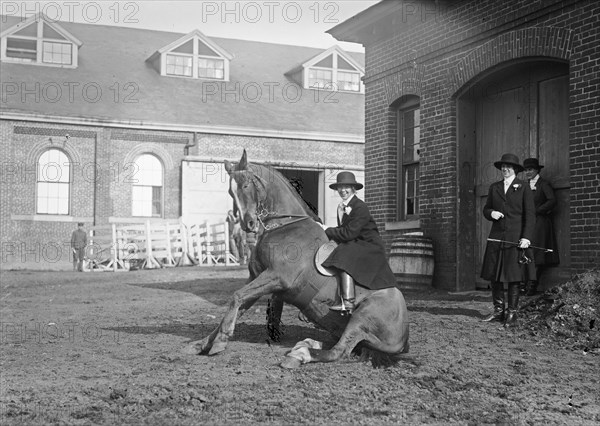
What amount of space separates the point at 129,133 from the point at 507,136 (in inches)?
792

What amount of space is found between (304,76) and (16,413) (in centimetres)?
3085

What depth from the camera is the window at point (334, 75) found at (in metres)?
35.4

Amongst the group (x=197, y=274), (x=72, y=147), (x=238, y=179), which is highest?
(x=72, y=147)

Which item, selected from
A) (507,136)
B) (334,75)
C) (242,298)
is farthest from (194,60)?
(242,298)

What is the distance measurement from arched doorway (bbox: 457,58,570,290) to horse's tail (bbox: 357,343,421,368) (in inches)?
192

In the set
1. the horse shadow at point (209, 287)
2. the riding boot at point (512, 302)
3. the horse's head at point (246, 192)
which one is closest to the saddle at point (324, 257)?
the horse's head at point (246, 192)

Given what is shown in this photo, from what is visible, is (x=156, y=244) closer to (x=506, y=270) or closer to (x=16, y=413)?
(x=506, y=270)

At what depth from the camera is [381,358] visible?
23.8 ft

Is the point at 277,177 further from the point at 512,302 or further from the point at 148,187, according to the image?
the point at 148,187

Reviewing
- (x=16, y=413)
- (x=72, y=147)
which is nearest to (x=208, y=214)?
(x=72, y=147)

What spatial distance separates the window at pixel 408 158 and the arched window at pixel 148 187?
16.8m

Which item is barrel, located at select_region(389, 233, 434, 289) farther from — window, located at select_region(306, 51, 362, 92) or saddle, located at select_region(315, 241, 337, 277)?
window, located at select_region(306, 51, 362, 92)

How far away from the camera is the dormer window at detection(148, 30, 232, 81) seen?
33094 millimetres

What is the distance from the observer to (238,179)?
7621 mm
